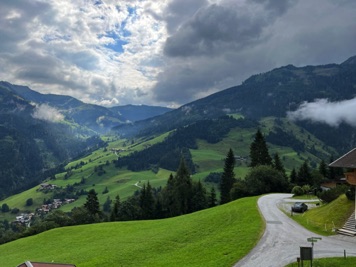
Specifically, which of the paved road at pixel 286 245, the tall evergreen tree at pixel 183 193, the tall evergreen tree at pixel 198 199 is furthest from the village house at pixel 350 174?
the tall evergreen tree at pixel 183 193

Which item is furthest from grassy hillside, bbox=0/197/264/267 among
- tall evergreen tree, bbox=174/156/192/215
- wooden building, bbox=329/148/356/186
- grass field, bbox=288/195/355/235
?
tall evergreen tree, bbox=174/156/192/215

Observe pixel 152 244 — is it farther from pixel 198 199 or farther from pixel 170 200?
pixel 170 200

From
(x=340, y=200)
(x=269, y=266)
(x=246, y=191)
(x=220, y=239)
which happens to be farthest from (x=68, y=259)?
(x=246, y=191)

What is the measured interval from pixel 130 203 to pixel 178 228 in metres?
65.7

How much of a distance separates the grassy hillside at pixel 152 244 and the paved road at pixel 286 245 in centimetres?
129

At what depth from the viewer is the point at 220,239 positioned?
41531 millimetres

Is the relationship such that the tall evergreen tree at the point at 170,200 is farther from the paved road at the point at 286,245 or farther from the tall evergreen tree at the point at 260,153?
the paved road at the point at 286,245

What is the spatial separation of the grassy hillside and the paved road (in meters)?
1.29

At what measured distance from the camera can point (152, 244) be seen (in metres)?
45.0

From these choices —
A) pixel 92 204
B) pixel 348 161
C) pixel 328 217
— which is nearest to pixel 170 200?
pixel 92 204

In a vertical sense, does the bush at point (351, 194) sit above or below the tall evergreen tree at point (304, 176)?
above

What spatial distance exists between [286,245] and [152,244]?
1780 cm

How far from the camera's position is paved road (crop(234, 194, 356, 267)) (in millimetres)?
32500

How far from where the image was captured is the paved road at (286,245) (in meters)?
32.5
